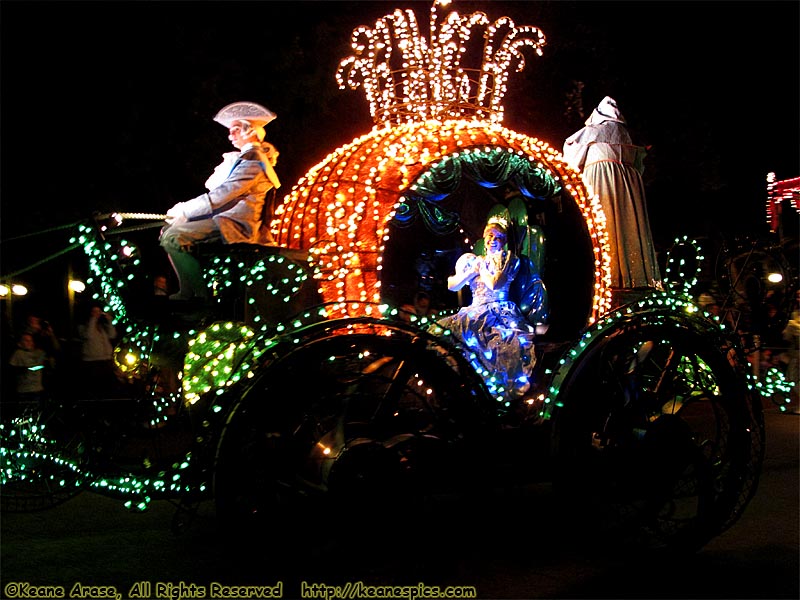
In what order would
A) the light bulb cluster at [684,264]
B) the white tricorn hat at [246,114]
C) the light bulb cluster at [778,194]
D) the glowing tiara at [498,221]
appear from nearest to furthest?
the white tricorn hat at [246,114] < the glowing tiara at [498,221] < the light bulb cluster at [684,264] < the light bulb cluster at [778,194]

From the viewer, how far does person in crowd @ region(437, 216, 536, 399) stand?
18.9 ft

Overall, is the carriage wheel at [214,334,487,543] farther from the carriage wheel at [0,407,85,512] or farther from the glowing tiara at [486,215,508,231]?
the glowing tiara at [486,215,508,231]

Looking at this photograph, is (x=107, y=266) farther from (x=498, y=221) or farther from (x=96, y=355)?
(x=96, y=355)

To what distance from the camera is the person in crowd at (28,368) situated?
8.33 meters

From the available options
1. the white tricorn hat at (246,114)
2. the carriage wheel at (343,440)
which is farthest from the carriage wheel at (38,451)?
the white tricorn hat at (246,114)

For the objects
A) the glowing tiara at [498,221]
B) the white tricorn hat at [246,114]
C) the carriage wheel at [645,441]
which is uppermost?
the white tricorn hat at [246,114]

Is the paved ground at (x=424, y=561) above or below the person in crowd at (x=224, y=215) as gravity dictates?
below

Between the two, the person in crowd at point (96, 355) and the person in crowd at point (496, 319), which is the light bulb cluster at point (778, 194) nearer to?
the person in crowd at point (496, 319)

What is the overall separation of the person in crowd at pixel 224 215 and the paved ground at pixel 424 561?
5.64ft

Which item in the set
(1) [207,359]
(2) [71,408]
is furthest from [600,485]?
(2) [71,408]

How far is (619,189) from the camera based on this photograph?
253 inches

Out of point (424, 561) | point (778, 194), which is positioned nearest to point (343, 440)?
point (424, 561)

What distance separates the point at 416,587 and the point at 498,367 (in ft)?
5.51

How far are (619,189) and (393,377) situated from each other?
2731 mm
